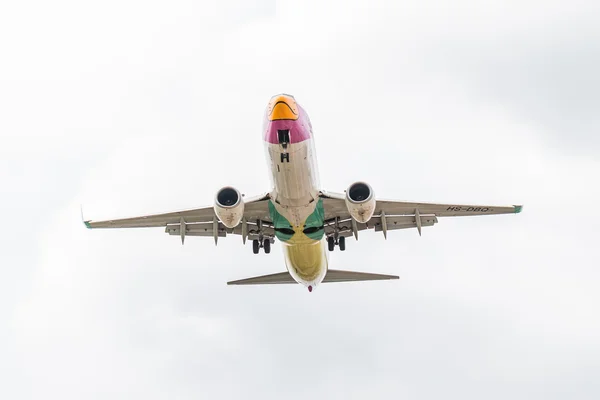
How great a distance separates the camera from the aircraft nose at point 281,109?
2925 centimetres

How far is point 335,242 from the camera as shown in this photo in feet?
121

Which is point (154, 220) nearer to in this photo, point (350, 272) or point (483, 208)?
point (350, 272)

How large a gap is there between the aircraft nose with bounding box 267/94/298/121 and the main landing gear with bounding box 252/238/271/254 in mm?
8444

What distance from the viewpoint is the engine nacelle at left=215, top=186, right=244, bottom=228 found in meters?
30.0

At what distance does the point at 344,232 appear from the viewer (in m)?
37.1


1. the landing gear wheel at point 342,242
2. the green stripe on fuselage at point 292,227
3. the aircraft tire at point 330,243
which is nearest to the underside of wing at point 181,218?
the green stripe on fuselage at point 292,227

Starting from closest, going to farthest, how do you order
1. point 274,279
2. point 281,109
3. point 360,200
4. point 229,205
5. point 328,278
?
point 281,109 < point 229,205 < point 360,200 < point 274,279 < point 328,278

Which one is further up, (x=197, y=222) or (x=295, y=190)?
(x=295, y=190)

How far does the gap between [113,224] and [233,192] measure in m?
8.18

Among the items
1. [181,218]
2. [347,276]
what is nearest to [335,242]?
[347,276]

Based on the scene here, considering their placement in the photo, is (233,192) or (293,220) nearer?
(233,192)

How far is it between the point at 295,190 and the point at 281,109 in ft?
10.5

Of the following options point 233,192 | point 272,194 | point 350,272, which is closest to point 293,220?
point 272,194

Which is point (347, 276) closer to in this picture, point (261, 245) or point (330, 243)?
point (330, 243)
